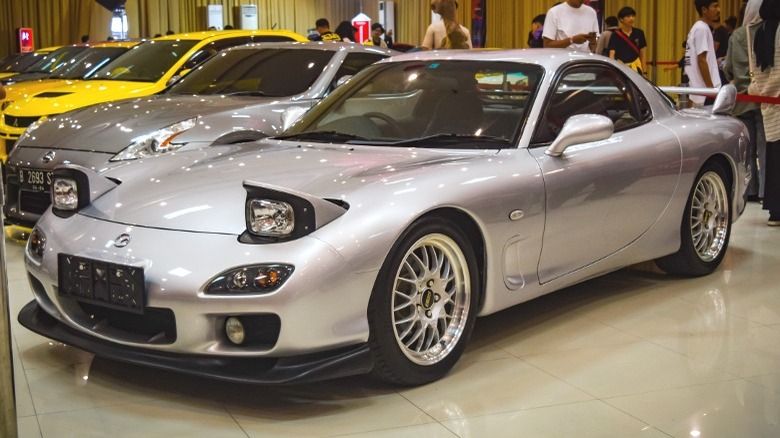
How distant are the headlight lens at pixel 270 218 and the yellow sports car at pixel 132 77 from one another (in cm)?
434

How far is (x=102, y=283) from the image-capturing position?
11.0 feet

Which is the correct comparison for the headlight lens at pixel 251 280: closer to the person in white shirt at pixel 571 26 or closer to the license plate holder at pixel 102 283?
the license plate holder at pixel 102 283

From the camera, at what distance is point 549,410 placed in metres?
3.33

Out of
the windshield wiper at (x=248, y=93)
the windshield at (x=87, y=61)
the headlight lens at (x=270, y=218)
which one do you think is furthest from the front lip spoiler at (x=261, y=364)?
the windshield at (x=87, y=61)

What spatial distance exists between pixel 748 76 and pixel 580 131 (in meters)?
3.53

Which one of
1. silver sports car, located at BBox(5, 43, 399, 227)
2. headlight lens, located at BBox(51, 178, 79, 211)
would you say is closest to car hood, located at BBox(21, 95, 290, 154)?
silver sports car, located at BBox(5, 43, 399, 227)

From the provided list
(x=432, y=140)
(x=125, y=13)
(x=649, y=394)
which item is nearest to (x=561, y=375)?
(x=649, y=394)

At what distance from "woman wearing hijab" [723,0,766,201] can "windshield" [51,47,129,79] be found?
5.98m

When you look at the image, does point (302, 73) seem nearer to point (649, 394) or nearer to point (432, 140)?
point (432, 140)

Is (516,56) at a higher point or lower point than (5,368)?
higher

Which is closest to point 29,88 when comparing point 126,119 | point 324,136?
point 126,119

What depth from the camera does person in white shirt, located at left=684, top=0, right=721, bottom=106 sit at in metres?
8.89

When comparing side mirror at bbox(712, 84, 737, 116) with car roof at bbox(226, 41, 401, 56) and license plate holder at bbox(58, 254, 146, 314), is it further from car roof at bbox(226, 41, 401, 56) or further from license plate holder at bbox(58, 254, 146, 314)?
license plate holder at bbox(58, 254, 146, 314)

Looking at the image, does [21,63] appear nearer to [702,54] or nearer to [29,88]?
[29,88]
